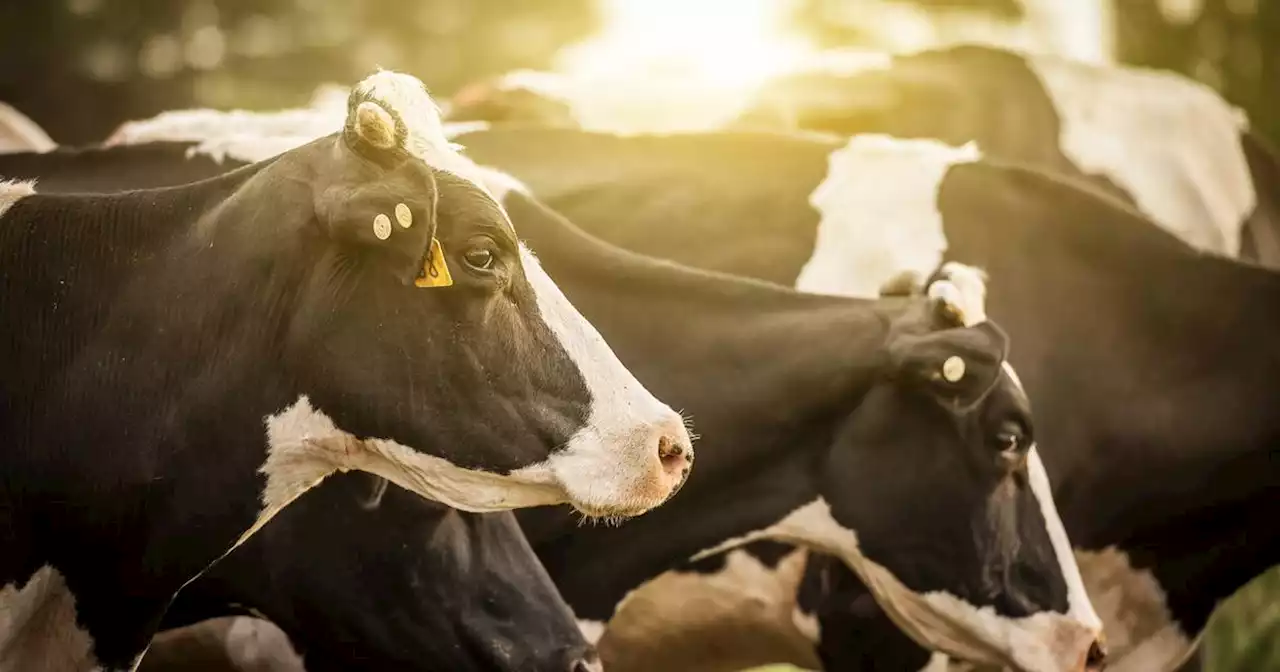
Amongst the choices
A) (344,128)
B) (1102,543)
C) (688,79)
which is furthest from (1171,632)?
(344,128)

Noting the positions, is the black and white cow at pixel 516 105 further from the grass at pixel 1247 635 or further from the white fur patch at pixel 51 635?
the white fur patch at pixel 51 635

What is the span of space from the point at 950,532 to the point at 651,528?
557 millimetres

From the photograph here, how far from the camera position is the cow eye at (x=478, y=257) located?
2.38 metres

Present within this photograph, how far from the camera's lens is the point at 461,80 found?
12.6 meters

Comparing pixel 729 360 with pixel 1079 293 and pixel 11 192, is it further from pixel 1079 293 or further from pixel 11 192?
pixel 11 192

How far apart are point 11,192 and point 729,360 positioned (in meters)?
1.32

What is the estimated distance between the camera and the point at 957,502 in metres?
3.29

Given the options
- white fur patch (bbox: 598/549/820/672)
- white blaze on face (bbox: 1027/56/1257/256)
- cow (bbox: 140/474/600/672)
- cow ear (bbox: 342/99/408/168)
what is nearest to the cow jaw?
cow ear (bbox: 342/99/408/168)

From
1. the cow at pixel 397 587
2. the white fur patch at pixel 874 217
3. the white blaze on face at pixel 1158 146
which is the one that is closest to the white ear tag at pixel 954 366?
the white fur patch at pixel 874 217

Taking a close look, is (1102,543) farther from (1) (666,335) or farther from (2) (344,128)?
(2) (344,128)

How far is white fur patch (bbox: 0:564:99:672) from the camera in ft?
8.13

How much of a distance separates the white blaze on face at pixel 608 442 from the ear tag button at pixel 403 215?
215 millimetres

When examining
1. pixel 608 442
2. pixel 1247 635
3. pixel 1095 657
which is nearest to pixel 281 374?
pixel 608 442

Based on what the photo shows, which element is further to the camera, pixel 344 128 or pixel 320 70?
pixel 320 70
